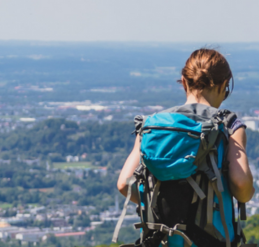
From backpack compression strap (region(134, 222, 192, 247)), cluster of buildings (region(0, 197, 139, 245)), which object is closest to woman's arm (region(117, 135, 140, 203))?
backpack compression strap (region(134, 222, 192, 247))

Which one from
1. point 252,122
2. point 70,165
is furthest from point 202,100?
point 252,122

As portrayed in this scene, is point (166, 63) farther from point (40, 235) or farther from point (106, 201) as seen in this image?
point (40, 235)

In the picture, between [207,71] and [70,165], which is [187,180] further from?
[70,165]

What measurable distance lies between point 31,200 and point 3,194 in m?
2.33

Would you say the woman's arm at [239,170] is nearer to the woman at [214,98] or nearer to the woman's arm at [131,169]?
the woman at [214,98]

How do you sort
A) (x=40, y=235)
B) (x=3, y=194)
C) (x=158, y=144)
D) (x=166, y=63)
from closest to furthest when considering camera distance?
(x=158, y=144) < (x=40, y=235) < (x=3, y=194) < (x=166, y=63)

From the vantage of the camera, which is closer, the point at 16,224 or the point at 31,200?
the point at 16,224

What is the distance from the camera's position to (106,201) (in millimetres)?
50281

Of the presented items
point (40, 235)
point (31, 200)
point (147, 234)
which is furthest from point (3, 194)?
point (147, 234)

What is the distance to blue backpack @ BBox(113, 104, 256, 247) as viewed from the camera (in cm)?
164

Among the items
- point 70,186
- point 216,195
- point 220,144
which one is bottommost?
point 70,186

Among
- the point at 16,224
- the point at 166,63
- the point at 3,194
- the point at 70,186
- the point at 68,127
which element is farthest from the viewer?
the point at 166,63

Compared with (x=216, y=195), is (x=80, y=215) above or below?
below

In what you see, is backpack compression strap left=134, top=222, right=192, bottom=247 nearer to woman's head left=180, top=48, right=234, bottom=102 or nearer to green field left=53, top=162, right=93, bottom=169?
woman's head left=180, top=48, right=234, bottom=102
